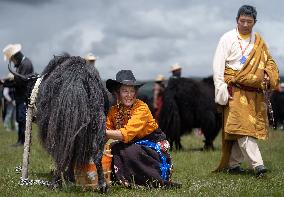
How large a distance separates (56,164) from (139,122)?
0.89m

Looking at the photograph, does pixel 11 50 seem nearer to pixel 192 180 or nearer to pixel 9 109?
pixel 192 180

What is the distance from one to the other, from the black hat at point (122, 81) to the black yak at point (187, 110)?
5224mm

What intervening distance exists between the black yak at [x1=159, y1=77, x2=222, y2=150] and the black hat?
5.22m

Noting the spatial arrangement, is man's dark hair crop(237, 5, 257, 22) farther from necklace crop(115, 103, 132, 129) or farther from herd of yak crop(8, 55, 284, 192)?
herd of yak crop(8, 55, 284, 192)

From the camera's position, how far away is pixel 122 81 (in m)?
5.57

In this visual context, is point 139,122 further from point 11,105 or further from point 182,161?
A: point 11,105

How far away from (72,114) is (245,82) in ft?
8.28

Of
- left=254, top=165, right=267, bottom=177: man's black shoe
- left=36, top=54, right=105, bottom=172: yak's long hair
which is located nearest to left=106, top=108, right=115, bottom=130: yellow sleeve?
left=36, top=54, right=105, bottom=172: yak's long hair

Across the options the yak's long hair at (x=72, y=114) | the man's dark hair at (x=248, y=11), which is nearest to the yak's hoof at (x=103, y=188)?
the yak's long hair at (x=72, y=114)

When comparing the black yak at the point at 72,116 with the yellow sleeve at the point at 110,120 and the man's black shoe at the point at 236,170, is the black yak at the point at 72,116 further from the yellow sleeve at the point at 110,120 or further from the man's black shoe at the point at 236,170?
the man's black shoe at the point at 236,170

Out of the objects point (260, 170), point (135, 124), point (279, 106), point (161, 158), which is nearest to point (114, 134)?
point (135, 124)

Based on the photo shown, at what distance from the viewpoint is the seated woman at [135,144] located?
5527 mm

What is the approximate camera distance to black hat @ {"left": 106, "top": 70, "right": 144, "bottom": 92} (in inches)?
219

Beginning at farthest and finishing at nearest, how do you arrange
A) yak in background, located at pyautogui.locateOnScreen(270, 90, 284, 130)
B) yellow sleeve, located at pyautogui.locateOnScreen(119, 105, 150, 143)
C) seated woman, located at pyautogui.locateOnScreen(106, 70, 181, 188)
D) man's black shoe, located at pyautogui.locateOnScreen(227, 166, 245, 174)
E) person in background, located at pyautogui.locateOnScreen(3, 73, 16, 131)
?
yak in background, located at pyautogui.locateOnScreen(270, 90, 284, 130) < person in background, located at pyautogui.locateOnScreen(3, 73, 16, 131) < man's black shoe, located at pyautogui.locateOnScreen(227, 166, 245, 174) < seated woman, located at pyautogui.locateOnScreen(106, 70, 181, 188) < yellow sleeve, located at pyautogui.locateOnScreen(119, 105, 150, 143)
